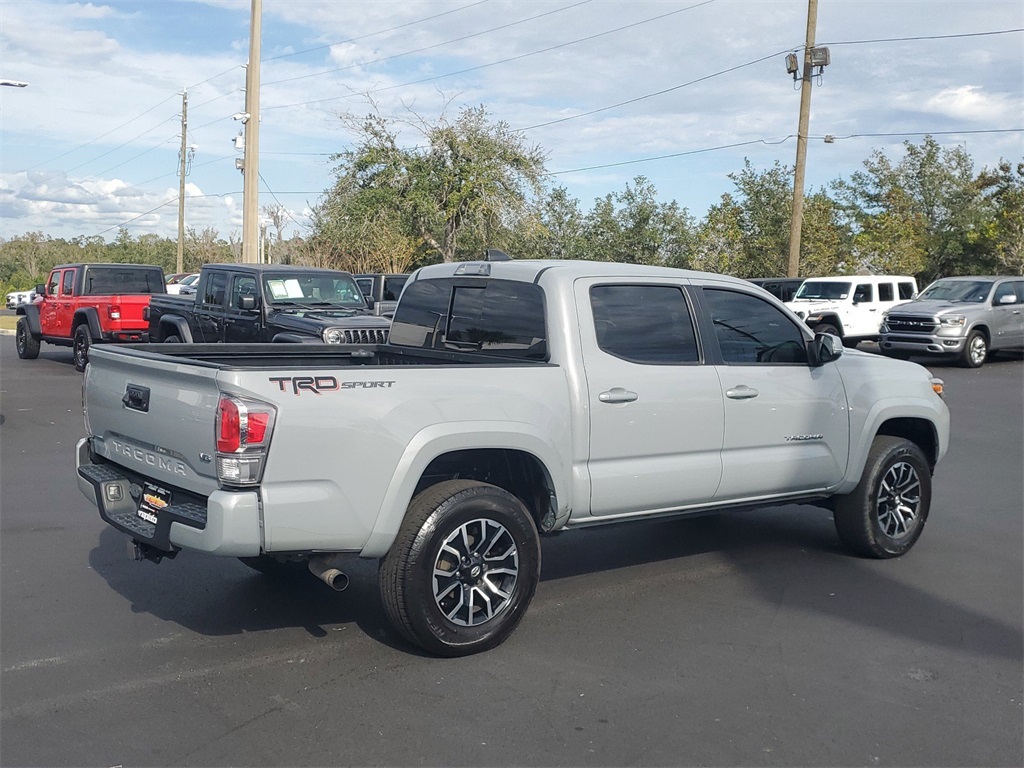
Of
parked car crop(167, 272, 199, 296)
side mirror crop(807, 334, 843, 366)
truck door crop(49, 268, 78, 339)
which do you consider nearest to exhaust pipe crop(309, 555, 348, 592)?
side mirror crop(807, 334, 843, 366)

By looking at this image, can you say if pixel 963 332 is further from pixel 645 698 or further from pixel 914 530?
pixel 645 698

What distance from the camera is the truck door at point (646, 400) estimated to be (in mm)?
5504

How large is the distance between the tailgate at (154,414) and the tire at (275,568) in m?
1.11

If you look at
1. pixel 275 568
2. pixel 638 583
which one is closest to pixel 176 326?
pixel 275 568

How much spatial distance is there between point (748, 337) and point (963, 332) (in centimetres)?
1686

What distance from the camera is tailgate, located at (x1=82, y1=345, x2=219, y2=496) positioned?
457cm

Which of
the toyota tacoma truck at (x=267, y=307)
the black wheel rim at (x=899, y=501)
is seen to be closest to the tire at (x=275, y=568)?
the black wheel rim at (x=899, y=501)

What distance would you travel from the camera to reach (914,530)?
278 inches

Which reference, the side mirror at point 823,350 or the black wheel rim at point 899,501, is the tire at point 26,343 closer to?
the side mirror at point 823,350

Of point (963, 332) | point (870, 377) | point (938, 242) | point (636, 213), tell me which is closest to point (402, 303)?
point (870, 377)

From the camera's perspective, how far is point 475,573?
5.06m

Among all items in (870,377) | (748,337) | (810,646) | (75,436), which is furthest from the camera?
(75,436)

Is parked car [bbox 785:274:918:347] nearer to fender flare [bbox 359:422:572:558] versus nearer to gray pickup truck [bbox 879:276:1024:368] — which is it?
gray pickup truck [bbox 879:276:1024:368]

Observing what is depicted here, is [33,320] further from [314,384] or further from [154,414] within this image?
[314,384]
